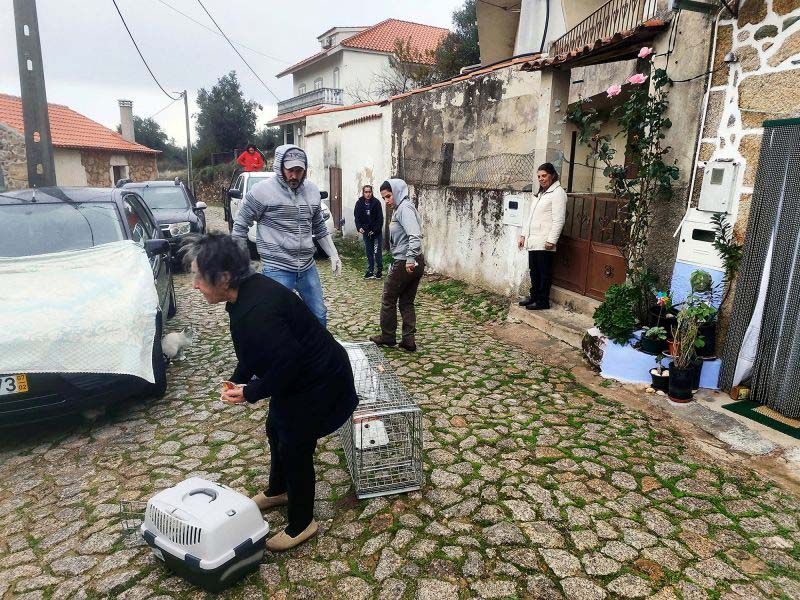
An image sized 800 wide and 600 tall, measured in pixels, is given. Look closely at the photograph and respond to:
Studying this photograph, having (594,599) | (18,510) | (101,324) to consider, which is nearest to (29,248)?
(101,324)

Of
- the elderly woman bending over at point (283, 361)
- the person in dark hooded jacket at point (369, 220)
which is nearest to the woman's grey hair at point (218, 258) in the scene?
the elderly woman bending over at point (283, 361)

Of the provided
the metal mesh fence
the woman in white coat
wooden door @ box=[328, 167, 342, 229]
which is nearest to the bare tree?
wooden door @ box=[328, 167, 342, 229]

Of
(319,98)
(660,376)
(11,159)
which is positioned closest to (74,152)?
(11,159)

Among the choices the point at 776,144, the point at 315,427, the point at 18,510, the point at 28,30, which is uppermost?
the point at 28,30

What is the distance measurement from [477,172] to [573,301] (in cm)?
315

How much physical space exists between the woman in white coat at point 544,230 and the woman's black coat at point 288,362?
4.48 metres

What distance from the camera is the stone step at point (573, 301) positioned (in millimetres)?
6418

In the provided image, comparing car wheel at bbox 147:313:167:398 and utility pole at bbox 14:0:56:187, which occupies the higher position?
utility pole at bbox 14:0:56:187

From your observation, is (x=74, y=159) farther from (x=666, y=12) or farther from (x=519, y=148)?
(x=666, y=12)

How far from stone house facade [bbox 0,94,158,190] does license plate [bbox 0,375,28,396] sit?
1914 cm

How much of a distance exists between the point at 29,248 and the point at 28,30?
19.6 ft

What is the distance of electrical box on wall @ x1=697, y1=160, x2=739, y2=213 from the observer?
Answer: 442cm

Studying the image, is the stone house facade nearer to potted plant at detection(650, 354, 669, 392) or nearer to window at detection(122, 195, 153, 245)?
window at detection(122, 195, 153, 245)

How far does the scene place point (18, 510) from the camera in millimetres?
3145
